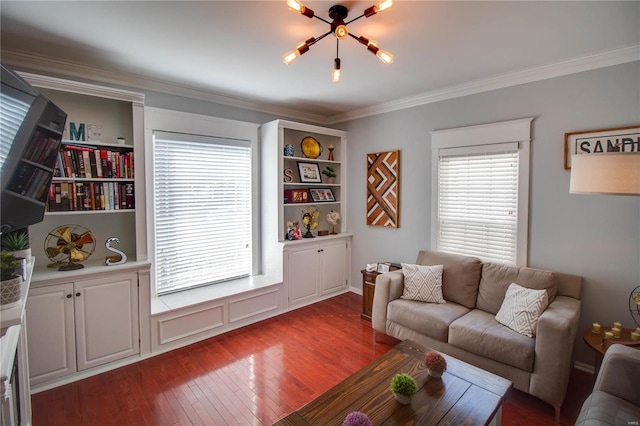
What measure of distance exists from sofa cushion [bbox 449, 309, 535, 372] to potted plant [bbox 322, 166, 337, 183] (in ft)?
8.50

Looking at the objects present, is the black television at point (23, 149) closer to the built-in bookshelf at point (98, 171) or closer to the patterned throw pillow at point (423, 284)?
the built-in bookshelf at point (98, 171)

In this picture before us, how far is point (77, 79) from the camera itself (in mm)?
2770

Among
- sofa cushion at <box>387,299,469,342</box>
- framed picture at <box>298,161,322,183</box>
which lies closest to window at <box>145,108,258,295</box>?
framed picture at <box>298,161,322,183</box>

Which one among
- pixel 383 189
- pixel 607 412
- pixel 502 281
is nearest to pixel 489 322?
pixel 502 281

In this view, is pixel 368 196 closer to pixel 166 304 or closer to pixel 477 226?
pixel 477 226

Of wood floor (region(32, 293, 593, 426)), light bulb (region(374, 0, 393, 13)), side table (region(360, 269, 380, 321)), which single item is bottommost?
wood floor (region(32, 293, 593, 426))

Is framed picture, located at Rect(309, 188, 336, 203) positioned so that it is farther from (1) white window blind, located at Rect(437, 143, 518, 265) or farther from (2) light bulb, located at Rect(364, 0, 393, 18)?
(2) light bulb, located at Rect(364, 0, 393, 18)

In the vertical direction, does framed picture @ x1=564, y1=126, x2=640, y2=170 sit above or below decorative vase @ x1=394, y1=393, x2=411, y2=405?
above

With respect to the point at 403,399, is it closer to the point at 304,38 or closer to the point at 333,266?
the point at 304,38

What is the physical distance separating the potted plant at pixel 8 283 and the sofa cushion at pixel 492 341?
2726 mm

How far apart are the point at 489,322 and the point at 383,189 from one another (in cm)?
205

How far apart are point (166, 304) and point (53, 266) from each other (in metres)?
0.97

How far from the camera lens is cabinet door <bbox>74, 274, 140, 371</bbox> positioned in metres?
2.50

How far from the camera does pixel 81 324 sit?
249cm
